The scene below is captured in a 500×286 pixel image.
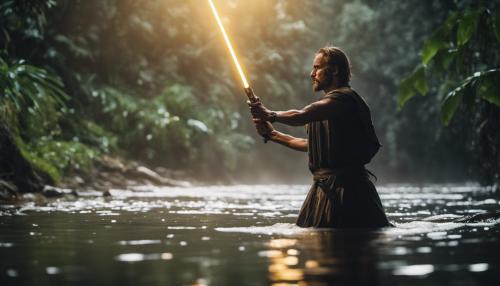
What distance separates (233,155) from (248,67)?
3553 millimetres

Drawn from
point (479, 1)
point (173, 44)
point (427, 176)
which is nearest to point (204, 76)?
point (173, 44)

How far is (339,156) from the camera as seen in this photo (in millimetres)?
7055

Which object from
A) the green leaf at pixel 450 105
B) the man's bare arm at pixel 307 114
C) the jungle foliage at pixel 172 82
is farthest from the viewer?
the jungle foliage at pixel 172 82

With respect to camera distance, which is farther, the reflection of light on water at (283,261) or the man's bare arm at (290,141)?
the man's bare arm at (290,141)

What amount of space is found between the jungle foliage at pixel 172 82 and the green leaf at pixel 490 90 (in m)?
3.87

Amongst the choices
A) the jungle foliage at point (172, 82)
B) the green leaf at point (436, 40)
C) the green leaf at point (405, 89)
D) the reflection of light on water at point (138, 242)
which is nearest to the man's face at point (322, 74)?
the green leaf at point (405, 89)

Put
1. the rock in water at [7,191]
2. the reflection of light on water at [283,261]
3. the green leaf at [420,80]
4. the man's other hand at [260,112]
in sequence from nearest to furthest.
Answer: the reflection of light on water at [283,261], the green leaf at [420,80], the man's other hand at [260,112], the rock in water at [7,191]

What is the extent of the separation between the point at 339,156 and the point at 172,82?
2294 cm

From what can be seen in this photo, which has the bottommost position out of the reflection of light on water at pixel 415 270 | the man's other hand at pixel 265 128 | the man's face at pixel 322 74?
the reflection of light on water at pixel 415 270

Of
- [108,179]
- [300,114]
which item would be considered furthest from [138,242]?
[108,179]

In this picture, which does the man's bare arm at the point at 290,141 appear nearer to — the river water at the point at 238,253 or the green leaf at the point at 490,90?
the river water at the point at 238,253

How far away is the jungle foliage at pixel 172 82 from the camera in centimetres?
1788

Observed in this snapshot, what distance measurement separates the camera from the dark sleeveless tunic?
700cm

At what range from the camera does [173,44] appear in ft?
99.9
